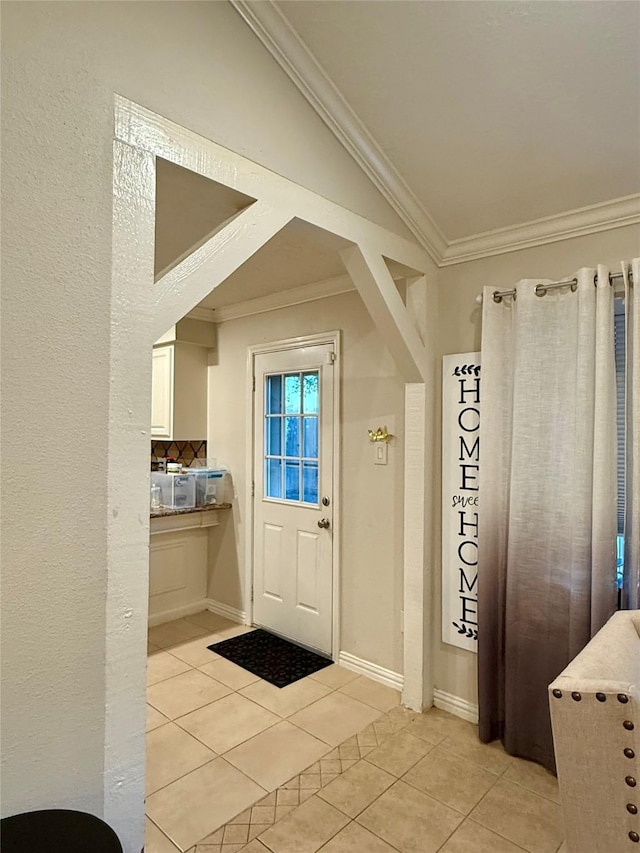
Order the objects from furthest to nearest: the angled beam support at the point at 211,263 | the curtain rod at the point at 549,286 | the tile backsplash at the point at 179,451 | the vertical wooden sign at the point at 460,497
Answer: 1. the tile backsplash at the point at 179,451
2. the vertical wooden sign at the point at 460,497
3. the curtain rod at the point at 549,286
4. the angled beam support at the point at 211,263

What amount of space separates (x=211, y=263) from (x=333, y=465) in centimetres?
188

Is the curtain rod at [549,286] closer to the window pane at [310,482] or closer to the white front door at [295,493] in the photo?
the white front door at [295,493]

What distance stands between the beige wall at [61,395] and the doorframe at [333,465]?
6.32 ft

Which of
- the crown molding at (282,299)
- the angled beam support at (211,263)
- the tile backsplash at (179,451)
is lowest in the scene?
the tile backsplash at (179,451)

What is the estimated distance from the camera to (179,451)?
4203mm

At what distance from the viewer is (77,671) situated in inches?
49.3

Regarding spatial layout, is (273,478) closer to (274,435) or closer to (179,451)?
(274,435)

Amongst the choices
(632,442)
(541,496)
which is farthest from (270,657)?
(632,442)

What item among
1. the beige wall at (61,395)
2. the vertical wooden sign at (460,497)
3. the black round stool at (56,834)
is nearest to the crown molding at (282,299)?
the vertical wooden sign at (460,497)

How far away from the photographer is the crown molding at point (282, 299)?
10.3 feet

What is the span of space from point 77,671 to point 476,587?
6.10ft

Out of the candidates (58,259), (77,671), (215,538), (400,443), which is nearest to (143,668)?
(77,671)

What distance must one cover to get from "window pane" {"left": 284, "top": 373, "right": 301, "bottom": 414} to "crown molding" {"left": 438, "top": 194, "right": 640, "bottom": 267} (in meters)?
1.28

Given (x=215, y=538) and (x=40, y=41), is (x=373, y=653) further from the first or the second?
(x=40, y=41)
